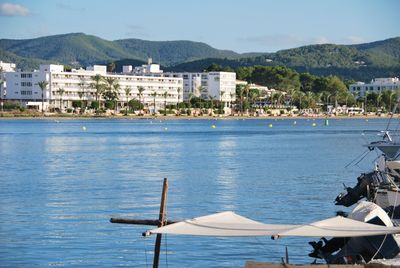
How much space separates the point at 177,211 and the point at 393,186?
11398mm

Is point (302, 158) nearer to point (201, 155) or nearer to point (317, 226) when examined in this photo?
point (201, 155)

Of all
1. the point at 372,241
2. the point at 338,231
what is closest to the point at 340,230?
the point at 338,231

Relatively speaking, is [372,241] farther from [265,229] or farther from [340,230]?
[265,229]

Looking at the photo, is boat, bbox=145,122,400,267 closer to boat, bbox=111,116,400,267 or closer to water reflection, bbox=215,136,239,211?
→ boat, bbox=111,116,400,267

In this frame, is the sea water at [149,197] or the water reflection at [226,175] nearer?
the sea water at [149,197]

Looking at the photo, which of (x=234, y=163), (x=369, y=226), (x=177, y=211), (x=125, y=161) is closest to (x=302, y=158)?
(x=234, y=163)

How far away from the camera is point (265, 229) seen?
1886 centimetres

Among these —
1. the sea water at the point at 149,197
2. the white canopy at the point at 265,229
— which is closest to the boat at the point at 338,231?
the white canopy at the point at 265,229

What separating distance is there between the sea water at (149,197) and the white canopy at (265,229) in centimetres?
840

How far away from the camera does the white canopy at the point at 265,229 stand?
731 inches

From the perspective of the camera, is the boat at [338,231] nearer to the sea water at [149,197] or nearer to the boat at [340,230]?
the boat at [340,230]

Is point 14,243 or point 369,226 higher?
point 369,226

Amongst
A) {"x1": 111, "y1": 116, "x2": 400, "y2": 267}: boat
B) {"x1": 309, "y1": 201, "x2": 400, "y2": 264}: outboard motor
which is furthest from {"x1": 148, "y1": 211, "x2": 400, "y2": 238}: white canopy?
{"x1": 309, "y1": 201, "x2": 400, "y2": 264}: outboard motor

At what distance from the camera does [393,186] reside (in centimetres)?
3238
